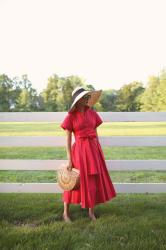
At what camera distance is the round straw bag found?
5281mm

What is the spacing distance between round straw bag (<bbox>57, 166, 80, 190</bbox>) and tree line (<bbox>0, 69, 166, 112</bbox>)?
33.8 metres

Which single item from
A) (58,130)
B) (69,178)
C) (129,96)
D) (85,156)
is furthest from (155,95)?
(69,178)

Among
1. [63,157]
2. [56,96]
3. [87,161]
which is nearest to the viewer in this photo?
[87,161]

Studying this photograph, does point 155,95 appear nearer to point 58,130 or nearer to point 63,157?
point 58,130

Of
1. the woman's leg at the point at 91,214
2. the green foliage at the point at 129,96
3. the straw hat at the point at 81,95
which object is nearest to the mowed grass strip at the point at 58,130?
the green foliage at the point at 129,96

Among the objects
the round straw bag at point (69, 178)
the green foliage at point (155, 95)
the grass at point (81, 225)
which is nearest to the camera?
the grass at point (81, 225)

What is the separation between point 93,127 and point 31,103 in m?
38.3

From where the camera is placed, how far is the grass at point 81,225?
4543mm

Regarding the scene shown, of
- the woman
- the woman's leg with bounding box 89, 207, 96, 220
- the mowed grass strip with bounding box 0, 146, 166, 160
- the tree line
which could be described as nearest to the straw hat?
the woman

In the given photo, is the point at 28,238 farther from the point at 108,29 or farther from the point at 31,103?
Answer: the point at 108,29

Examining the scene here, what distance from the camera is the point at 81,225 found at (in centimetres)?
525

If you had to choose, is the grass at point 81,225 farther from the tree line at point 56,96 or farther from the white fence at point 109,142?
the tree line at point 56,96

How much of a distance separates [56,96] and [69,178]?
4056 centimetres

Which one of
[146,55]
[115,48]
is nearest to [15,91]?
[115,48]
